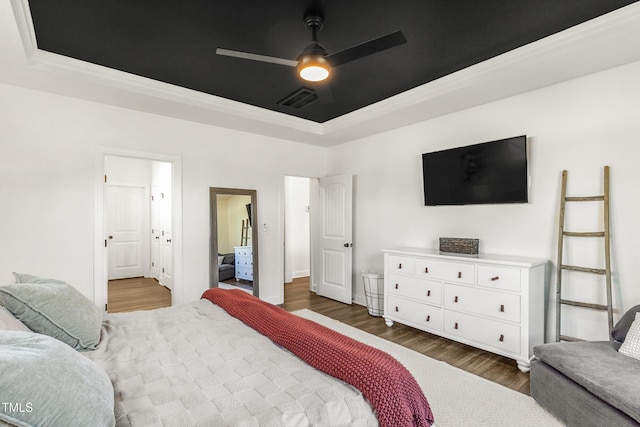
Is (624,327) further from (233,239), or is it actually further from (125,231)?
(125,231)

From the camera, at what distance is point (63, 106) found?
3.33 meters

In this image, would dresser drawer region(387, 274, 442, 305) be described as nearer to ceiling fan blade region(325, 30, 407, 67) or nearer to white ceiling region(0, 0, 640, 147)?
white ceiling region(0, 0, 640, 147)

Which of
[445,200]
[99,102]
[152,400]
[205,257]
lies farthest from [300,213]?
[152,400]

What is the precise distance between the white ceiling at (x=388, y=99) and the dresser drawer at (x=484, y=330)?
2265mm

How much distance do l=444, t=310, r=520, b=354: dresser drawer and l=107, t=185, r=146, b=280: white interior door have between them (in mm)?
6230

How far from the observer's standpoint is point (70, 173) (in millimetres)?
3354

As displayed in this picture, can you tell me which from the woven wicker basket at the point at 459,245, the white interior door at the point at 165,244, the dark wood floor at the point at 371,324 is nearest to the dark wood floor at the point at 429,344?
the dark wood floor at the point at 371,324

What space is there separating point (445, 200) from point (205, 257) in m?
3.16

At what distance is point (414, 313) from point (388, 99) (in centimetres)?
251

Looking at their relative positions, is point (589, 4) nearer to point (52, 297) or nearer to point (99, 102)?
point (52, 297)

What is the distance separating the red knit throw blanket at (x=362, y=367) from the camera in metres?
1.27

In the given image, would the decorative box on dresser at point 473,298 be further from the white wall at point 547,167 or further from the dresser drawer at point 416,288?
the white wall at point 547,167

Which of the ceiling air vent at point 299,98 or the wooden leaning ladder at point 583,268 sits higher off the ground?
the ceiling air vent at point 299,98

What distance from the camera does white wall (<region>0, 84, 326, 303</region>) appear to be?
10.1 ft
